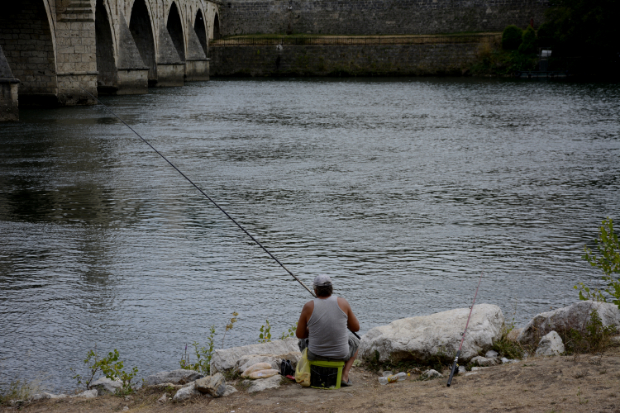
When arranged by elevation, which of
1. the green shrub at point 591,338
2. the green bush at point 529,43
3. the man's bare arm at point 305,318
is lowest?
the green shrub at point 591,338

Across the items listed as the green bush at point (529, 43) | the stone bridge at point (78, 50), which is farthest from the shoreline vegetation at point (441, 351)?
the green bush at point (529, 43)

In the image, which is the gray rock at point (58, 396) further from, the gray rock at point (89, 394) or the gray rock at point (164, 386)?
the gray rock at point (164, 386)

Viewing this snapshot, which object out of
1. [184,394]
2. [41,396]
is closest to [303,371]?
[184,394]

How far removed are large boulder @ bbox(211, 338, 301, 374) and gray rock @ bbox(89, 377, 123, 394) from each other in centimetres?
70

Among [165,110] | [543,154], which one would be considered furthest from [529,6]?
[543,154]

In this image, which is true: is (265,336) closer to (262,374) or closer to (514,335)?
(262,374)

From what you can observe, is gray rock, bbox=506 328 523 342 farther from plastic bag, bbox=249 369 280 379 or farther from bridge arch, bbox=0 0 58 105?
bridge arch, bbox=0 0 58 105

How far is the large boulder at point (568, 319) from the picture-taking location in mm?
5793

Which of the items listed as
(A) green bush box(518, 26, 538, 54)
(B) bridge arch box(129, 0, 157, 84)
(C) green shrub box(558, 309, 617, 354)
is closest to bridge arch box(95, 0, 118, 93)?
(B) bridge arch box(129, 0, 157, 84)

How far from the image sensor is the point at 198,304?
7617 mm

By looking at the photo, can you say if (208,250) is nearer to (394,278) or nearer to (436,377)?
(394,278)

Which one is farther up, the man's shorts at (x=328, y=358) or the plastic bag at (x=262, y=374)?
the man's shorts at (x=328, y=358)

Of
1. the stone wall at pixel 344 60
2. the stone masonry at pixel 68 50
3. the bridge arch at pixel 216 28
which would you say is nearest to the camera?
the stone masonry at pixel 68 50

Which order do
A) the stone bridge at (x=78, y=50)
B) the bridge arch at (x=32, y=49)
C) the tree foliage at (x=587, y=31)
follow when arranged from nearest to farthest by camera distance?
the bridge arch at (x=32, y=49) → the stone bridge at (x=78, y=50) → the tree foliage at (x=587, y=31)
